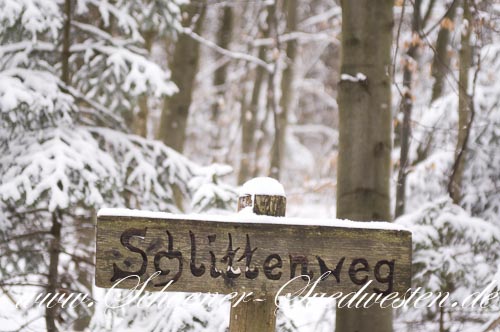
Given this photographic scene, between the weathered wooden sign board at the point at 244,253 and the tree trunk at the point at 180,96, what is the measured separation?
18.9 feet

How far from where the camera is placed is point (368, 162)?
3.41m

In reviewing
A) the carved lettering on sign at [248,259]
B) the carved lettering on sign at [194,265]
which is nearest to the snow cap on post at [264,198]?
the carved lettering on sign at [248,259]

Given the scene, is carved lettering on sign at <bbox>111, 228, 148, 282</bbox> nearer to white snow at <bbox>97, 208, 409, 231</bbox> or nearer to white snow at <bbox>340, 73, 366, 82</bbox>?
white snow at <bbox>97, 208, 409, 231</bbox>

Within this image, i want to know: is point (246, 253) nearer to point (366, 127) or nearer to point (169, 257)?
point (169, 257)

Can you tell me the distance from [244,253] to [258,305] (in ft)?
1.02

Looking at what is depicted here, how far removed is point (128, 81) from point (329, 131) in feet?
53.0

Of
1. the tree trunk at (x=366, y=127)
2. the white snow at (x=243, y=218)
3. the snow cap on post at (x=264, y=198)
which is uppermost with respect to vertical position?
the tree trunk at (x=366, y=127)

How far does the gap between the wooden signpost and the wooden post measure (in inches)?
0.7

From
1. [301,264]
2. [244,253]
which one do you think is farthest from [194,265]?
[301,264]

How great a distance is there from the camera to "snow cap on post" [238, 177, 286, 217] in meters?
2.30

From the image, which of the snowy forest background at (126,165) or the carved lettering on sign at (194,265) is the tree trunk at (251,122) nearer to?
the snowy forest background at (126,165)

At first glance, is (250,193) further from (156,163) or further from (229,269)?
(156,163)

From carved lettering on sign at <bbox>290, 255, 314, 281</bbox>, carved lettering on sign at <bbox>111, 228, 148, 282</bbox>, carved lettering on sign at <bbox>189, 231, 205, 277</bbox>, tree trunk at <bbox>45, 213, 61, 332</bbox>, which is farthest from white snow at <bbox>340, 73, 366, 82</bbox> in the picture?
tree trunk at <bbox>45, 213, 61, 332</bbox>

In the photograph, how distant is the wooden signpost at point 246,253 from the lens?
2.12 m
